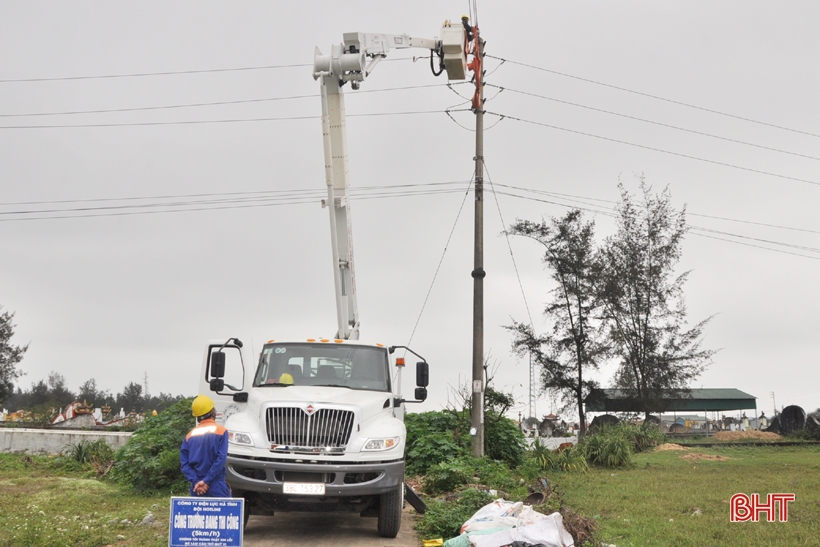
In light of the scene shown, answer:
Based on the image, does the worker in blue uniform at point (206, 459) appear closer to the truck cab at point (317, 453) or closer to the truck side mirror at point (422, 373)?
the truck cab at point (317, 453)

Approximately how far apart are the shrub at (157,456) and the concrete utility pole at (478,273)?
20.7 feet

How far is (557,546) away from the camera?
864 centimetres

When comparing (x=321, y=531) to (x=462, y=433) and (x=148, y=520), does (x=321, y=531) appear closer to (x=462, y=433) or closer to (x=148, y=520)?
(x=148, y=520)

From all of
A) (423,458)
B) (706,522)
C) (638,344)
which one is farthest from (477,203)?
(638,344)

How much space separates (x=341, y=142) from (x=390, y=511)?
29.2ft

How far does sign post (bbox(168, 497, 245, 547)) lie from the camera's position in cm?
762

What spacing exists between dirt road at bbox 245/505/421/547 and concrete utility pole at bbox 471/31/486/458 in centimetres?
583

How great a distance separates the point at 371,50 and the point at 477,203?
4546 millimetres

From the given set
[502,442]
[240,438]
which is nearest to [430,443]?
[502,442]

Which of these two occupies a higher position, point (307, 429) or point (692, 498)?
point (307, 429)

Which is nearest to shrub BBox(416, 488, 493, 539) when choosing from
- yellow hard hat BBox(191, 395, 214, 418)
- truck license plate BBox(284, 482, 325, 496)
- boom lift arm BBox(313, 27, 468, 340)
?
truck license plate BBox(284, 482, 325, 496)

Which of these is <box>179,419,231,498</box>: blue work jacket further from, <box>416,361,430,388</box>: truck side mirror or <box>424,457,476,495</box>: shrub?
<box>424,457,476,495</box>: shrub

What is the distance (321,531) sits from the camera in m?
11.2

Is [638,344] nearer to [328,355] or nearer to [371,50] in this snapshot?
[371,50]
